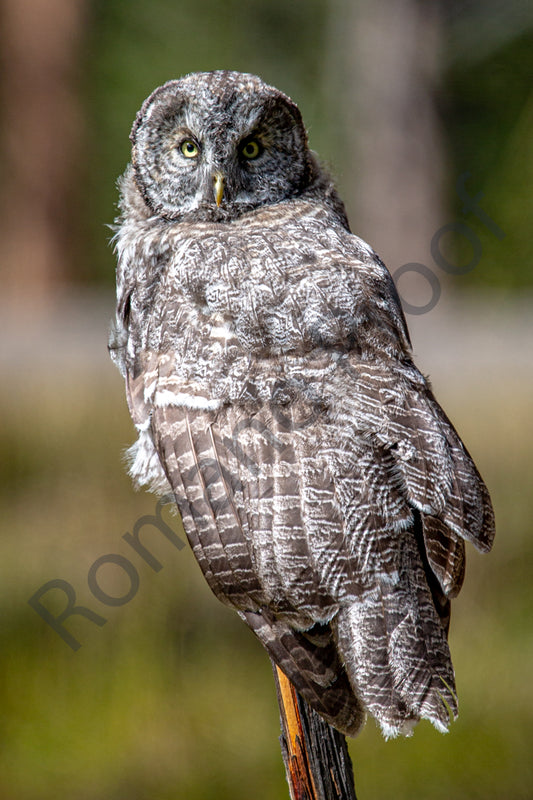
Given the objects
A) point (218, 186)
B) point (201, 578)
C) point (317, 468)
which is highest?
point (218, 186)

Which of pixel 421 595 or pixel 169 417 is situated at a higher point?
pixel 169 417

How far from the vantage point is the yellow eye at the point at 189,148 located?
2611 millimetres

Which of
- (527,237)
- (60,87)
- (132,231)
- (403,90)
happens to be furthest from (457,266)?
(132,231)

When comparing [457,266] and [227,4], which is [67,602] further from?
[227,4]

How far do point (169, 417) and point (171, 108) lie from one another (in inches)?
40.7

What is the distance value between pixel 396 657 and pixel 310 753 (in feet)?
1.35

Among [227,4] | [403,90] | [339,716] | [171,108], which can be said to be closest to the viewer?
[339,716]

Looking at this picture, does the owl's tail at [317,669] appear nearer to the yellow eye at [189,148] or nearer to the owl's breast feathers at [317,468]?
the owl's breast feathers at [317,468]

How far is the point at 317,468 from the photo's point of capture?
198cm

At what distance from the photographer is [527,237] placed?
7.63 meters

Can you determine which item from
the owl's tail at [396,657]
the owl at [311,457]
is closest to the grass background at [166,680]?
the owl at [311,457]

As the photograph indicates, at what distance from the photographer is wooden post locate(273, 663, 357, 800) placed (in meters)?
2.11

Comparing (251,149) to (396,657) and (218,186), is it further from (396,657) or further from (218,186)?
(396,657)

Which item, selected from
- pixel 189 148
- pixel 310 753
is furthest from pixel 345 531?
pixel 189 148
